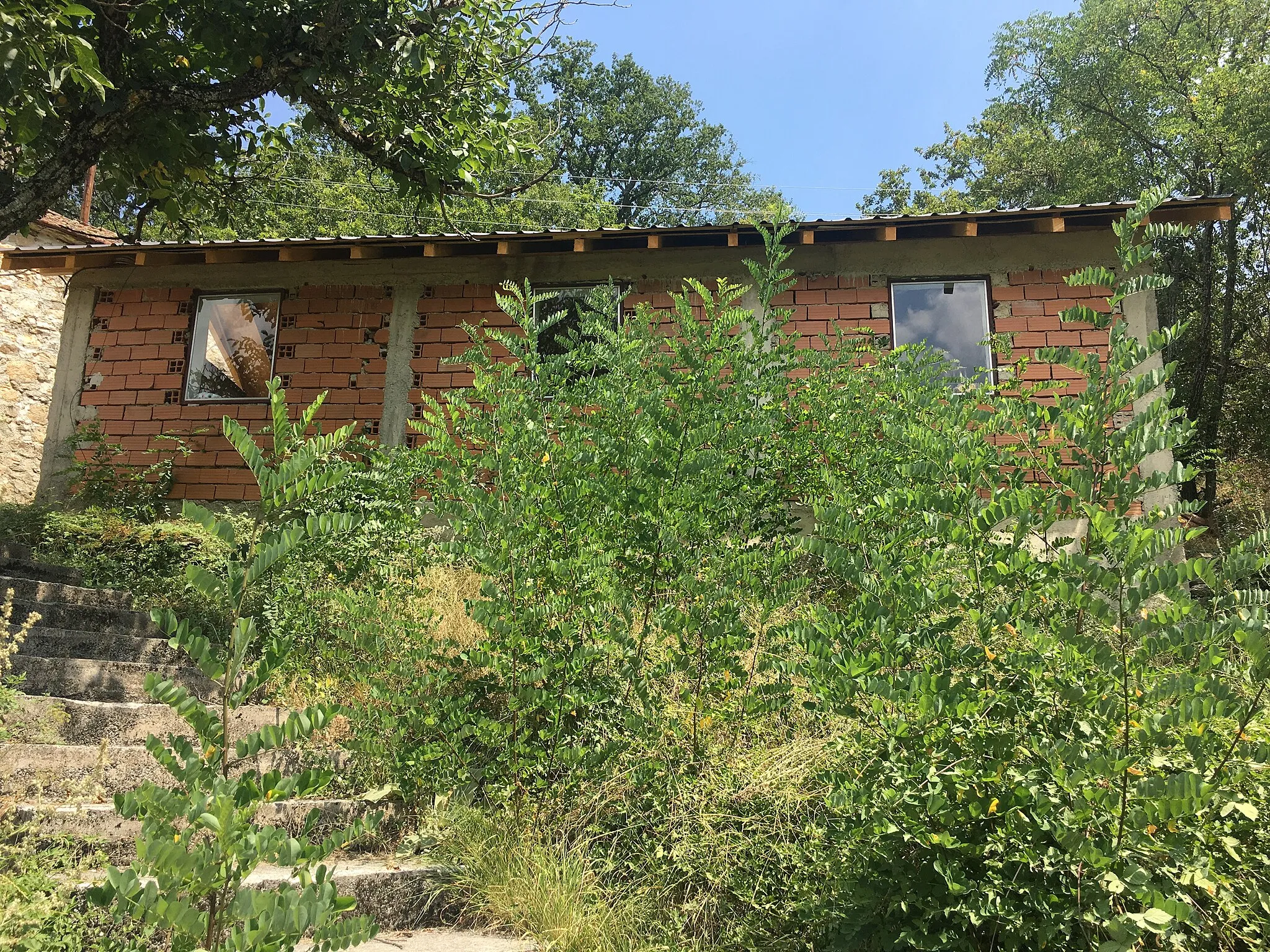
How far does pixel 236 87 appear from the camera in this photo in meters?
6.38

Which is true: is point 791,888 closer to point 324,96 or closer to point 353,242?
point 324,96

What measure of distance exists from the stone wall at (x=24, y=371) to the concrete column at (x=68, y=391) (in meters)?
5.05

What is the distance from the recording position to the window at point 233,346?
9.55 m

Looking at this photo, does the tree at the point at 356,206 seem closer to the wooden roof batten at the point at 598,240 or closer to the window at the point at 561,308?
the wooden roof batten at the point at 598,240

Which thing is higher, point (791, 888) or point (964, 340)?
point (964, 340)

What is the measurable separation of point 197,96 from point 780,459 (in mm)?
4967

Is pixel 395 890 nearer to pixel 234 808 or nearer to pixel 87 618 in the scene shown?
pixel 234 808

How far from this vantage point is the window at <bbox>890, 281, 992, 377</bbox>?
8.48m

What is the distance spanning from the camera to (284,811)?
373 cm

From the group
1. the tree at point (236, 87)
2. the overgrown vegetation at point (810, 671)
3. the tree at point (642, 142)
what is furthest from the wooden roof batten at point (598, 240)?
the tree at point (642, 142)

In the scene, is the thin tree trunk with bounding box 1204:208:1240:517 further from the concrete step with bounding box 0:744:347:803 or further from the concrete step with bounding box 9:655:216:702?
the concrete step with bounding box 9:655:216:702

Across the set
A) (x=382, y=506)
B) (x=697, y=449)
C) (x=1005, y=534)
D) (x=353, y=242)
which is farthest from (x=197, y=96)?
(x=1005, y=534)

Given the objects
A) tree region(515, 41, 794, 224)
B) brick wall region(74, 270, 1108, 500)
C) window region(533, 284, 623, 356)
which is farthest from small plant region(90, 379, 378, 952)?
tree region(515, 41, 794, 224)

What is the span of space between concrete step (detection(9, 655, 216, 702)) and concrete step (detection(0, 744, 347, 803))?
0.64 meters
